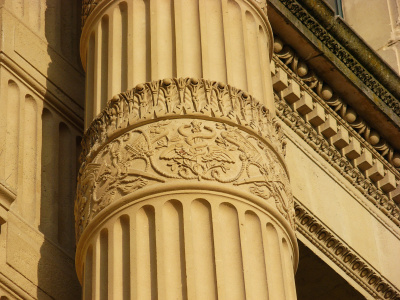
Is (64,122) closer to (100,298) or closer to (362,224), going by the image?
(100,298)

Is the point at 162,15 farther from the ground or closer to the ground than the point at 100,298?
farther from the ground

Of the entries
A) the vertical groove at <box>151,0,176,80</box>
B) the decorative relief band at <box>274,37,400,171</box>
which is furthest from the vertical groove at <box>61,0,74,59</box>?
the decorative relief band at <box>274,37,400,171</box>

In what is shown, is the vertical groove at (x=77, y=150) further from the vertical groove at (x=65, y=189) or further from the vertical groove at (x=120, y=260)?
the vertical groove at (x=120, y=260)

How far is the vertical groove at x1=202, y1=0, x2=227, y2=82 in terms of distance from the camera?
10102 millimetres

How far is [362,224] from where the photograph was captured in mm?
13000

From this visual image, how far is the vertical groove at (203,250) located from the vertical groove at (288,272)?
59 centimetres

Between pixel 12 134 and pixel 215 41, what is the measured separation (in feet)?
5.19

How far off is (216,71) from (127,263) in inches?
69.1

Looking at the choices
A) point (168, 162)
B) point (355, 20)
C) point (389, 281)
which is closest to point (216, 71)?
point (168, 162)

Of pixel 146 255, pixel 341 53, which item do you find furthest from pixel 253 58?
pixel 341 53

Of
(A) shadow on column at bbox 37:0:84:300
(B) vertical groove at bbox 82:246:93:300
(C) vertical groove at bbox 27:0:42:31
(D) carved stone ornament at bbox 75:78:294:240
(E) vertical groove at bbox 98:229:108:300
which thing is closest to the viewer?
(E) vertical groove at bbox 98:229:108:300

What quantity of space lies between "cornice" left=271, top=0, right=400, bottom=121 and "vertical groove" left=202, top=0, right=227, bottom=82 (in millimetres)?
2210

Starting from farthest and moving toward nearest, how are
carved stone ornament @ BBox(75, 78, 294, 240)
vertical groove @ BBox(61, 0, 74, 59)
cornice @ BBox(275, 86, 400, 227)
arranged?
cornice @ BBox(275, 86, 400, 227), vertical groove @ BBox(61, 0, 74, 59), carved stone ornament @ BBox(75, 78, 294, 240)

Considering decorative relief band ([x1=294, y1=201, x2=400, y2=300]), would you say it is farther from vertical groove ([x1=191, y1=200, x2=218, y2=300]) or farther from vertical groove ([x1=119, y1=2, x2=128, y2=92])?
vertical groove ([x1=191, y1=200, x2=218, y2=300])
